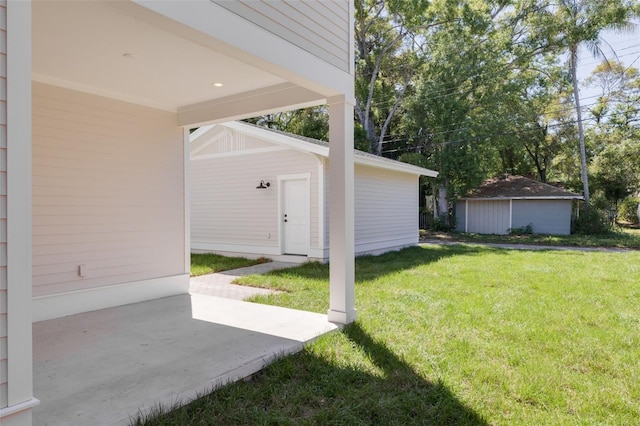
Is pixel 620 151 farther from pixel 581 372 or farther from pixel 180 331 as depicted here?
pixel 180 331

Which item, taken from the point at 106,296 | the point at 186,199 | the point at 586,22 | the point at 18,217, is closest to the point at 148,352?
the point at 106,296

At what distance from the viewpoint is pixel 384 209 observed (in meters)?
11.7

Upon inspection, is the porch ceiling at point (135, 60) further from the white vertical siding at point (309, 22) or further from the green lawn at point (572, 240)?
the green lawn at point (572, 240)

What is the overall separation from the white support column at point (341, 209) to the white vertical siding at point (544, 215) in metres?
17.2

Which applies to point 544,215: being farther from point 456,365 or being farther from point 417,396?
point 417,396

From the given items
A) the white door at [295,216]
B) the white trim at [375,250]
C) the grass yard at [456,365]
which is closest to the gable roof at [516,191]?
the white trim at [375,250]

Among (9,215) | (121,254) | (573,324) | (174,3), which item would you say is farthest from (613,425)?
(121,254)

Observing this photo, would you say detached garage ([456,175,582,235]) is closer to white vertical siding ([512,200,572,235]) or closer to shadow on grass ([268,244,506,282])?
white vertical siding ([512,200,572,235])

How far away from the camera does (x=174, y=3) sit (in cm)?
258

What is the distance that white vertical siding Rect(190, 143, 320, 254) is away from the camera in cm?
966

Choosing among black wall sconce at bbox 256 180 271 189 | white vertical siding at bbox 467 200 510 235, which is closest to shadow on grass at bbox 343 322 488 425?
black wall sconce at bbox 256 180 271 189

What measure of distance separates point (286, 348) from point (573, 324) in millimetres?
3279

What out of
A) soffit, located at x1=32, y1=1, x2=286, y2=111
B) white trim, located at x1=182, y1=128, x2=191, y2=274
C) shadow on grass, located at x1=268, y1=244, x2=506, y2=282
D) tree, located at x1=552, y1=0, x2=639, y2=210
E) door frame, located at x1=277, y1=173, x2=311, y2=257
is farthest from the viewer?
tree, located at x1=552, y1=0, x2=639, y2=210

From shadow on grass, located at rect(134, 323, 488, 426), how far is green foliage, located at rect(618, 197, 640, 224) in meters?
26.7
